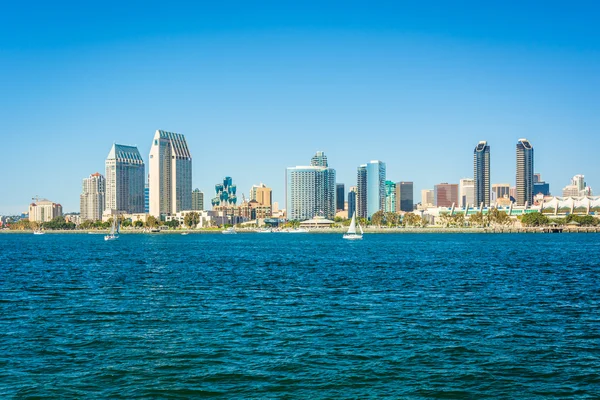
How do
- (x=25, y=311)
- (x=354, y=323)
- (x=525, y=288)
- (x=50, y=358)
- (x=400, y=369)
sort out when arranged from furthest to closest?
(x=525, y=288), (x=25, y=311), (x=354, y=323), (x=50, y=358), (x=400, y=369)

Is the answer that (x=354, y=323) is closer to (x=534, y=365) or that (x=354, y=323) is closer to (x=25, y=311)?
(x=534, y=365)

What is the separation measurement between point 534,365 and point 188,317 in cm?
1894

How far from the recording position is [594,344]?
96.2 feet

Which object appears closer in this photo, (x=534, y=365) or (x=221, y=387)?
(x=221, y=387)

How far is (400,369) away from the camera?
82.1ft

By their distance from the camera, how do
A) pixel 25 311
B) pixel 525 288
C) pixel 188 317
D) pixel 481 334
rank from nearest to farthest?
1. pixel 481 334
2. pixel 188 317
3. pixel 25 311
4. pixel 525 288

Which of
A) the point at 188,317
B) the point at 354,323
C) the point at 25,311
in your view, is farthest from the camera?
the point at 25,311

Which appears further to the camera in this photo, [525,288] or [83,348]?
[525,288]

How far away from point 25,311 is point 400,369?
2501 centimetres

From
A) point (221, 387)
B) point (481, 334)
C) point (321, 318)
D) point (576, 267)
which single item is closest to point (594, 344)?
point (481, 334)

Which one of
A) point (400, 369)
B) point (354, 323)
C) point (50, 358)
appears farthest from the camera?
point (354, 323)

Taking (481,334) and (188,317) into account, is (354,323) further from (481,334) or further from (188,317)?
(188,317)

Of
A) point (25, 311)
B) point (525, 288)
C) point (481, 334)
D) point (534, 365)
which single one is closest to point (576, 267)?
point (525, 288)

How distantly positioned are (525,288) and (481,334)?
862 inches
